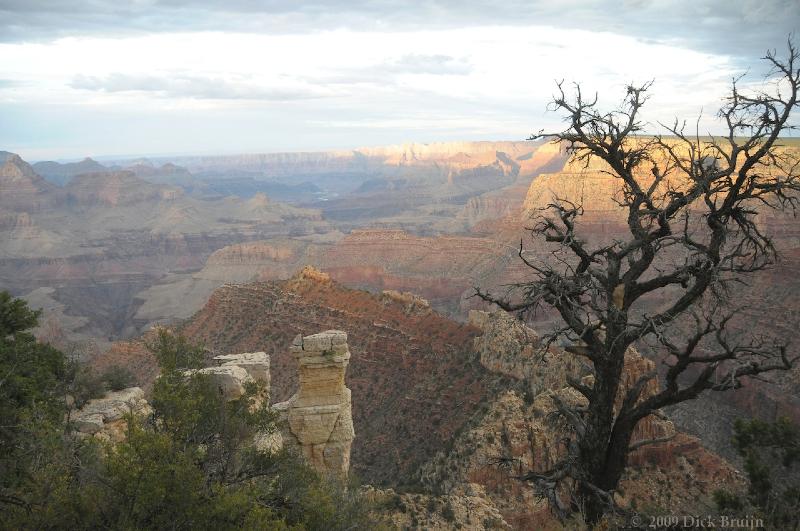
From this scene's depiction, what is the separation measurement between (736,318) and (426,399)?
36144mm

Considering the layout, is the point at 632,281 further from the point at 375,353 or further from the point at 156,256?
the point at 156,256

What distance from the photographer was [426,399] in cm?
3091

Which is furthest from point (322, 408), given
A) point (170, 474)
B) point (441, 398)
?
point (441, 398)

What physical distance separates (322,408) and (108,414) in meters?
6.34

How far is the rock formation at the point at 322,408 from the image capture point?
62.7 feet

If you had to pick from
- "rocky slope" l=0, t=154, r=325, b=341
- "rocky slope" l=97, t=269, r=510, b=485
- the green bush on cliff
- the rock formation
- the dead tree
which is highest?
the dead tree

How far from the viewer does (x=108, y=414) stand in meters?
17.6

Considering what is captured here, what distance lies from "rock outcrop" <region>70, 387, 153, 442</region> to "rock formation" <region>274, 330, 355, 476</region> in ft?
14.7

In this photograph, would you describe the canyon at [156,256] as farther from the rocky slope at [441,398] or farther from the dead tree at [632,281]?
the dead tree at [632,281]

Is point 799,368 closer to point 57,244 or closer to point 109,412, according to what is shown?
point 109,412

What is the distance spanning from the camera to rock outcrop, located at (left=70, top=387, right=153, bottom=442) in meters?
16.3

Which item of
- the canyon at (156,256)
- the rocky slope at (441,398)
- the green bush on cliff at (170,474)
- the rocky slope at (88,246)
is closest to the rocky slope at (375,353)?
the rocky slope at (441,398)

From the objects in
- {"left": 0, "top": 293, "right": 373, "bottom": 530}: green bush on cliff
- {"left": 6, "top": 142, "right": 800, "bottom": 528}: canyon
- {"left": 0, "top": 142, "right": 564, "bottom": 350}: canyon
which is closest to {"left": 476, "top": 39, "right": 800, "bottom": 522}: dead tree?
{"left": 6, "top": 142, "right": 800, "bottom": 528}: canyon

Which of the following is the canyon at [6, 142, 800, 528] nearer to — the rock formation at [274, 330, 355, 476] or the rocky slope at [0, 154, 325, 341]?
the rock formation at [274, 330, 355, 476]
